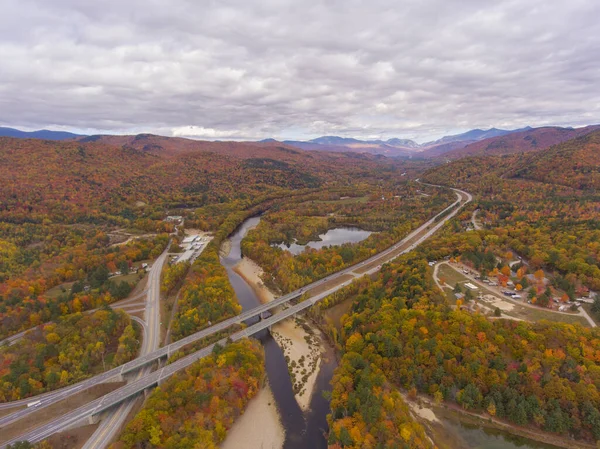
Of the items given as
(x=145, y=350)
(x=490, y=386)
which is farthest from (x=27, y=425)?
(x=490, y=386)

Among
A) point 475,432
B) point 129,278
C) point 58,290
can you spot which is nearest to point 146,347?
point 129,278

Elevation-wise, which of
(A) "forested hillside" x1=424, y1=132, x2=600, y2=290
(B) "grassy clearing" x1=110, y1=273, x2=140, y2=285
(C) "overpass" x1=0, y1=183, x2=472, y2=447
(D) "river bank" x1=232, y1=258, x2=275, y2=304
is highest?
(A) "forested hillside" x1=424, y1=132, x2=600, y2=290

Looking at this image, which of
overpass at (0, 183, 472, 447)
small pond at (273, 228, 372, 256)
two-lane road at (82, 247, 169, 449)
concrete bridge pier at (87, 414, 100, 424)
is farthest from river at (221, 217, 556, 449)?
small pond at (273, 228, 372, 256)

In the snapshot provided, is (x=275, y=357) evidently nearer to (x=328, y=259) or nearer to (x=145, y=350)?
(x=145, y=350)

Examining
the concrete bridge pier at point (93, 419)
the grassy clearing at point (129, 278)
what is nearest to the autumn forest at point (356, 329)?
the grassy clearing at point (129, 278)

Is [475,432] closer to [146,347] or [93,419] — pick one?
[93,419]

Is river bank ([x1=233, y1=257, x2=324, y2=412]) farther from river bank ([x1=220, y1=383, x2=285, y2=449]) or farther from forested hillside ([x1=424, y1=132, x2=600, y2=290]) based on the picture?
forested hillside ([x1=424, y1=132, x2=600, y2=290])
